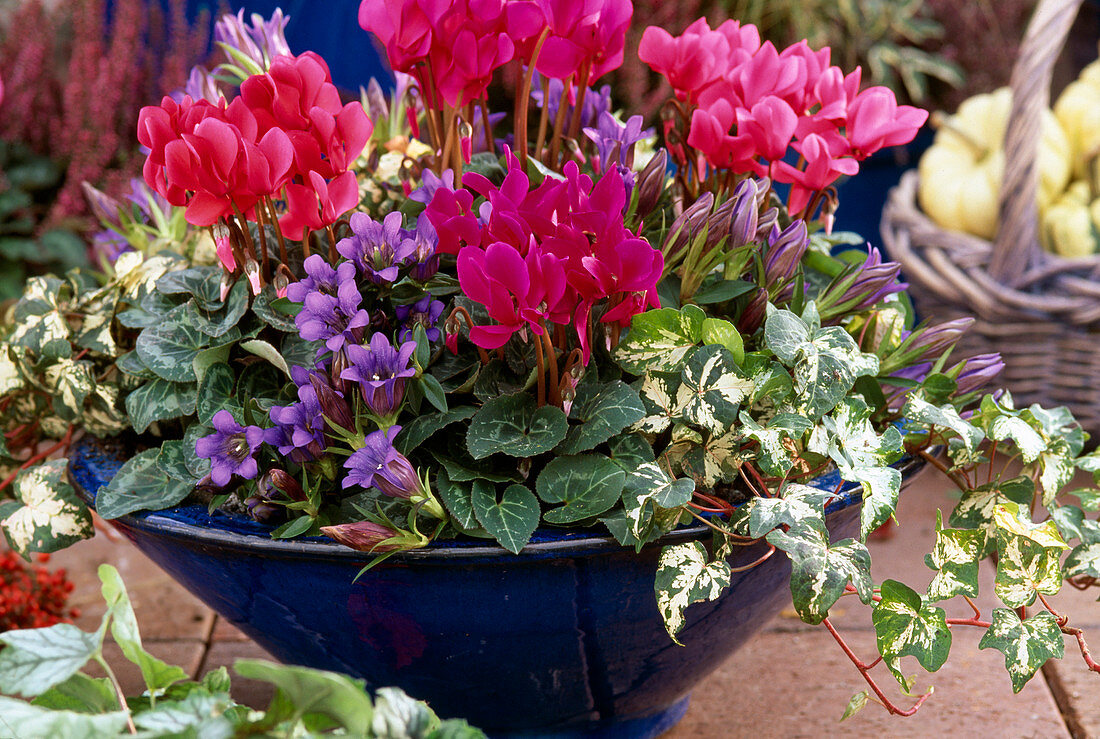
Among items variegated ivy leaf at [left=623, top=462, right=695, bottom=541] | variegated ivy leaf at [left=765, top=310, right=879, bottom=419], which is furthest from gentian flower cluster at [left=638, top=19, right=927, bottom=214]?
variegated ivy leaf at [left=623, top=462, right=695, bottom=541]

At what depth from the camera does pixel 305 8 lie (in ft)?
4.56

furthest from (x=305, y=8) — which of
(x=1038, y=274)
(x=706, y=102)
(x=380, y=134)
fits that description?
(x=1038, y=274)

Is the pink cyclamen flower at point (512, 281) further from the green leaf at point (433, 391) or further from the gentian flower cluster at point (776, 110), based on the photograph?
the gentian flower cluster at point (776, 110)

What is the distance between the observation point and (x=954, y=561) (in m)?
0.60

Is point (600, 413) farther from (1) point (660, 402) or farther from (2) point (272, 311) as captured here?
(2) point (272, 311)

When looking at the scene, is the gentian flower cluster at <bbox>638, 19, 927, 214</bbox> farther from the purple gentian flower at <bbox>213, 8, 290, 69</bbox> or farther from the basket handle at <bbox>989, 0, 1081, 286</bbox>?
the basket handle at <bbox>989, 0, 1081, 286</bbox>

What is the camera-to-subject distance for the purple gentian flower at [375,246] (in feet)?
1.83

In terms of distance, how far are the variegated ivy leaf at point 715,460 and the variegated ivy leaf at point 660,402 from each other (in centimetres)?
3

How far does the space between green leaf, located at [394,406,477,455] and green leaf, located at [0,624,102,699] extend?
20 cm

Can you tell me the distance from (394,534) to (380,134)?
441mm

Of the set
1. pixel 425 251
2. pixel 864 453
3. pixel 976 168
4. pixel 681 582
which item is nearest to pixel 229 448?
pixel 425 251

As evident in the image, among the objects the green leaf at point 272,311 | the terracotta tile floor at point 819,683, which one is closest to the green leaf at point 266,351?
the green leaf at point 272,311

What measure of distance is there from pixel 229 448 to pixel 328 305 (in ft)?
0.34

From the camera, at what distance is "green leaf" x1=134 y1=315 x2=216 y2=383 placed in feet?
2.03
